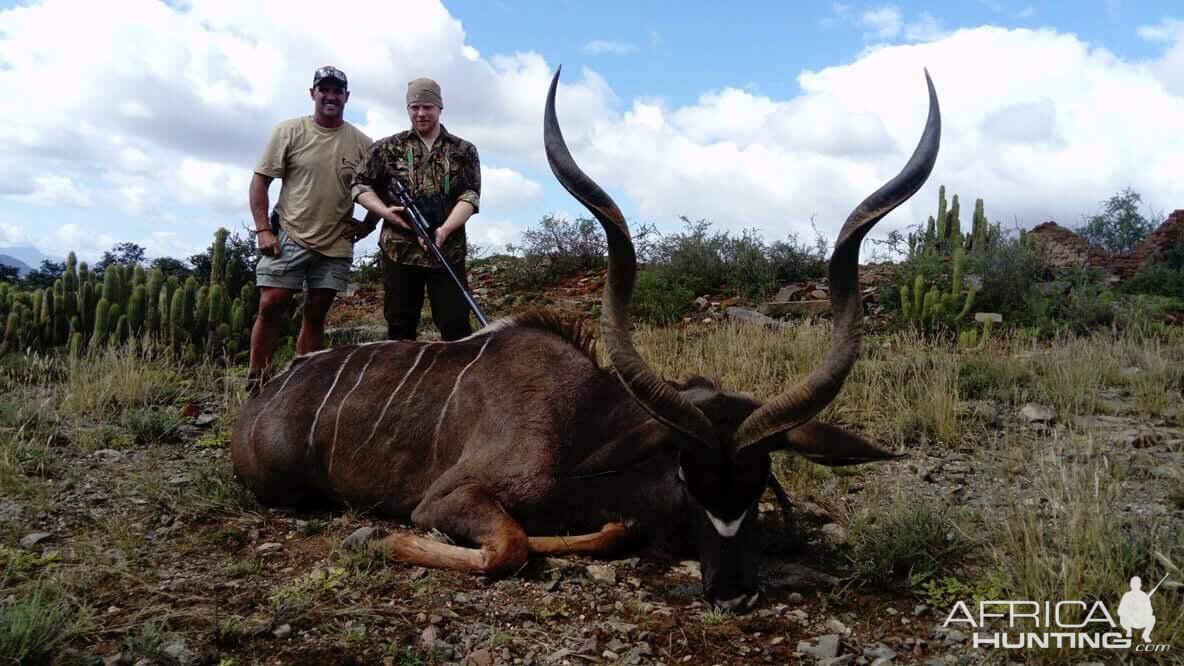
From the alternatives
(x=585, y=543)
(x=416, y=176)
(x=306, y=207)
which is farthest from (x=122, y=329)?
(x=585, y=543)

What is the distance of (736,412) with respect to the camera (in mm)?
3916

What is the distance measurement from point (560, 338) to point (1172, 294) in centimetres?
1218

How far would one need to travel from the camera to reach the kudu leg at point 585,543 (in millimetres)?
4172

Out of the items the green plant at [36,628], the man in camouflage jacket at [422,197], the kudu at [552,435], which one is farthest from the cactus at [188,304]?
the green plant at [36,628]

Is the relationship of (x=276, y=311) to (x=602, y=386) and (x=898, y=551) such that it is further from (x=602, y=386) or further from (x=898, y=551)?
(x=898, y=551)

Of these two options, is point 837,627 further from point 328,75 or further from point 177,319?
point 177,319

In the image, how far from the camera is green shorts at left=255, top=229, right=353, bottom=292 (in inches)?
267

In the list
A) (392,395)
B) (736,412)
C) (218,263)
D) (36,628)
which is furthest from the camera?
(218,263)

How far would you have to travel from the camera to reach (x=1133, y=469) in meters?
5.32

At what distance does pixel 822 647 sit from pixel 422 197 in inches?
173

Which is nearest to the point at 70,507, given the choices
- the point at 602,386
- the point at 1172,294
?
Result: the point at 602,386

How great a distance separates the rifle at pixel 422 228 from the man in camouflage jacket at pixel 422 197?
0.05 meters

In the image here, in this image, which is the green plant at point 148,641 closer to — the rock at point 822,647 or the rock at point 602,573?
the rock at point 602,573

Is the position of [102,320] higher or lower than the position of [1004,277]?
lower
